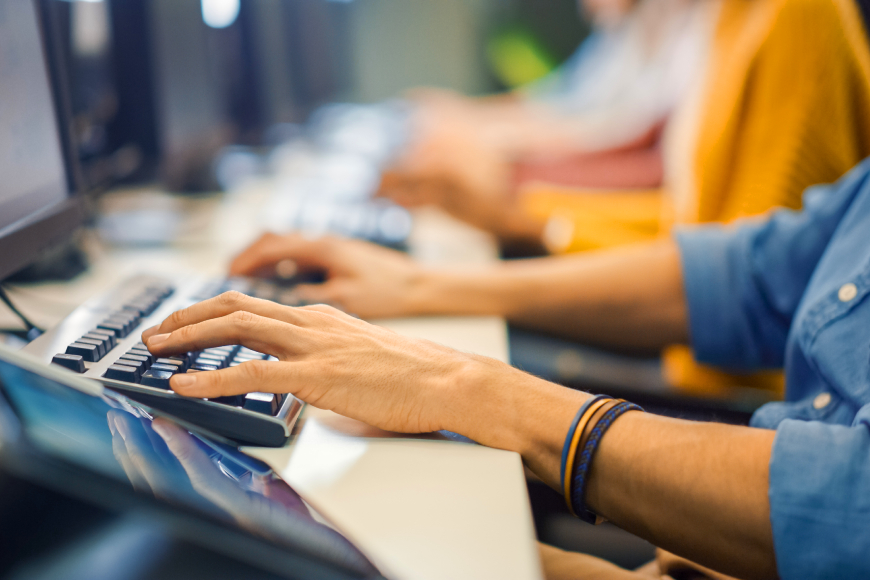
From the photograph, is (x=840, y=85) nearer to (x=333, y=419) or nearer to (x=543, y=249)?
(x=543, y=249)

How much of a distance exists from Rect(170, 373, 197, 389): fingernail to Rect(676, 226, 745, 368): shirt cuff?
607mm

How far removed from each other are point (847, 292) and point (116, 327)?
0.62 meters

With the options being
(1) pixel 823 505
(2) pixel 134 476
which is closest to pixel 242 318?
(2) pixel 134 476

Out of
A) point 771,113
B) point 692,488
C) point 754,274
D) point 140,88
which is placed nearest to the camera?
point 692,488

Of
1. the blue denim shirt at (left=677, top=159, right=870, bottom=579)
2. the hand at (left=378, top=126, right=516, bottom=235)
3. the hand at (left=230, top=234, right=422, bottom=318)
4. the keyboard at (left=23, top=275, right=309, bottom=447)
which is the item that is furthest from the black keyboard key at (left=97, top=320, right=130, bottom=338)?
the hand at (left=378, top=126, right=516, bottom=235)

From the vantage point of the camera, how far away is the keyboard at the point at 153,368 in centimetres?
44

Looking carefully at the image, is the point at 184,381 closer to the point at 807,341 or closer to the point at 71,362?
the point at 71,362

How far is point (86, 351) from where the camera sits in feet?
1.51

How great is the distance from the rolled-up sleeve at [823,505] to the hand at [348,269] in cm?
42

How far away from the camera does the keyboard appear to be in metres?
0.44

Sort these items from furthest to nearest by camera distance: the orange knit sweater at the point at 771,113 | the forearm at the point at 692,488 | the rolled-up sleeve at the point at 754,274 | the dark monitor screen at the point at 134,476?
the orange knit sweater at the point at 771,113 < the rolled-up sleeve at the point at 754,274 < the forearm at the point at 692,488 < the dark monitor screen at the point at 134,476

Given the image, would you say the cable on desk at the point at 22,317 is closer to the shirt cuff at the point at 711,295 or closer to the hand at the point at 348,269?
the hand at the point at 348,269

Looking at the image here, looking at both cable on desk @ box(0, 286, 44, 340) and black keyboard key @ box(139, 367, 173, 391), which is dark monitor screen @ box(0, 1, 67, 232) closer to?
cable on desk @ box(0, 286, 44, 340)

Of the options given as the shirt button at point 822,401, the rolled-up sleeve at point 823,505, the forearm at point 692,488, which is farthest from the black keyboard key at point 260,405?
the shirt button at point 822,401
